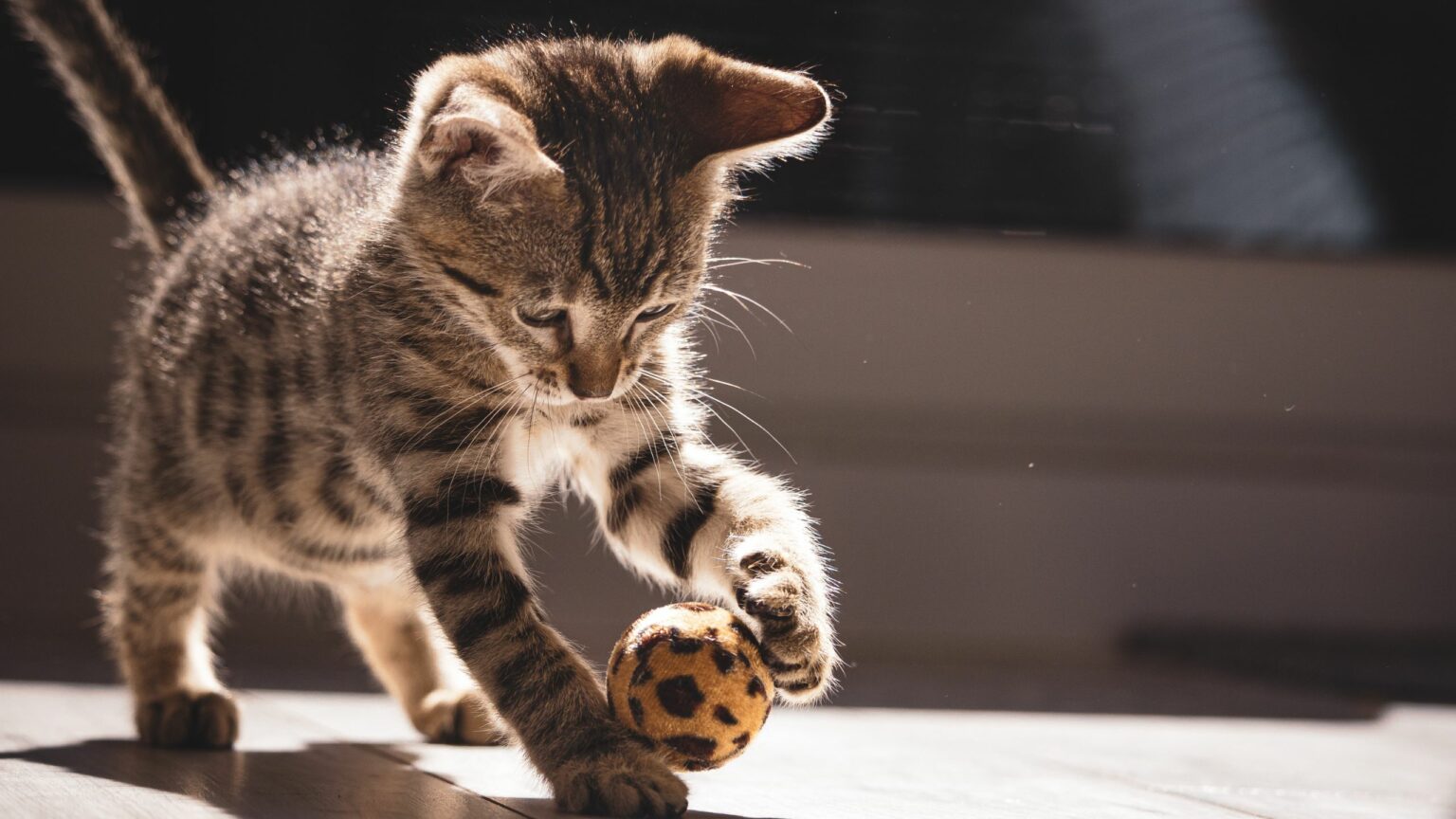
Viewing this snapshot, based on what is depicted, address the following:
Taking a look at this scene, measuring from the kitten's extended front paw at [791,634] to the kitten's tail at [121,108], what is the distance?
1.18 meters

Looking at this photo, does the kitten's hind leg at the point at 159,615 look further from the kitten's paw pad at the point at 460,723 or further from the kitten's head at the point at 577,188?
the kitten's head at the point at 577,188

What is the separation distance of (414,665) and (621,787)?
2.65 feet

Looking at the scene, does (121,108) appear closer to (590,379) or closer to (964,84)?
(590,379)

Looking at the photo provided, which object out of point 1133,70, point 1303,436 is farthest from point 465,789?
point 1303,436

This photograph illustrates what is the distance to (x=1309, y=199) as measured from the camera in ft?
10.8

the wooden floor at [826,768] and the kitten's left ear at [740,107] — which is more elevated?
the kitten's left ear at [740,107]

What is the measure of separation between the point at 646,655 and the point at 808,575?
219 mm

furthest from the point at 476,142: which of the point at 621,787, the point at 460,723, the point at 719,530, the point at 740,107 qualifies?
the point at 460,723

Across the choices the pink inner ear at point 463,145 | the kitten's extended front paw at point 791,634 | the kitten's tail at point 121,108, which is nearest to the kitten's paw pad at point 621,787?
the kitten's extended front paw at point 791,634

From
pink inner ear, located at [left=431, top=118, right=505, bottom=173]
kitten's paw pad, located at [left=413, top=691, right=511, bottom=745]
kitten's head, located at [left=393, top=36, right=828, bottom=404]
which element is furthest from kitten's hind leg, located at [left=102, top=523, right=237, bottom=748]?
pink inner ear, located at [left=431, top=118, right=505, bottom=173]

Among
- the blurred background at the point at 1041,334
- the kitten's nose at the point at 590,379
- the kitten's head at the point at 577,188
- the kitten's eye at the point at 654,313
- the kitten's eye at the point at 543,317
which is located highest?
the kitten's head at the point at 577,188

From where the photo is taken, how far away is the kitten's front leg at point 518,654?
1.31 meters

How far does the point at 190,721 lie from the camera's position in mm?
1710

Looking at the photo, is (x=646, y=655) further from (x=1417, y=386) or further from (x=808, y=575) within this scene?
(x=1417, y=386)
